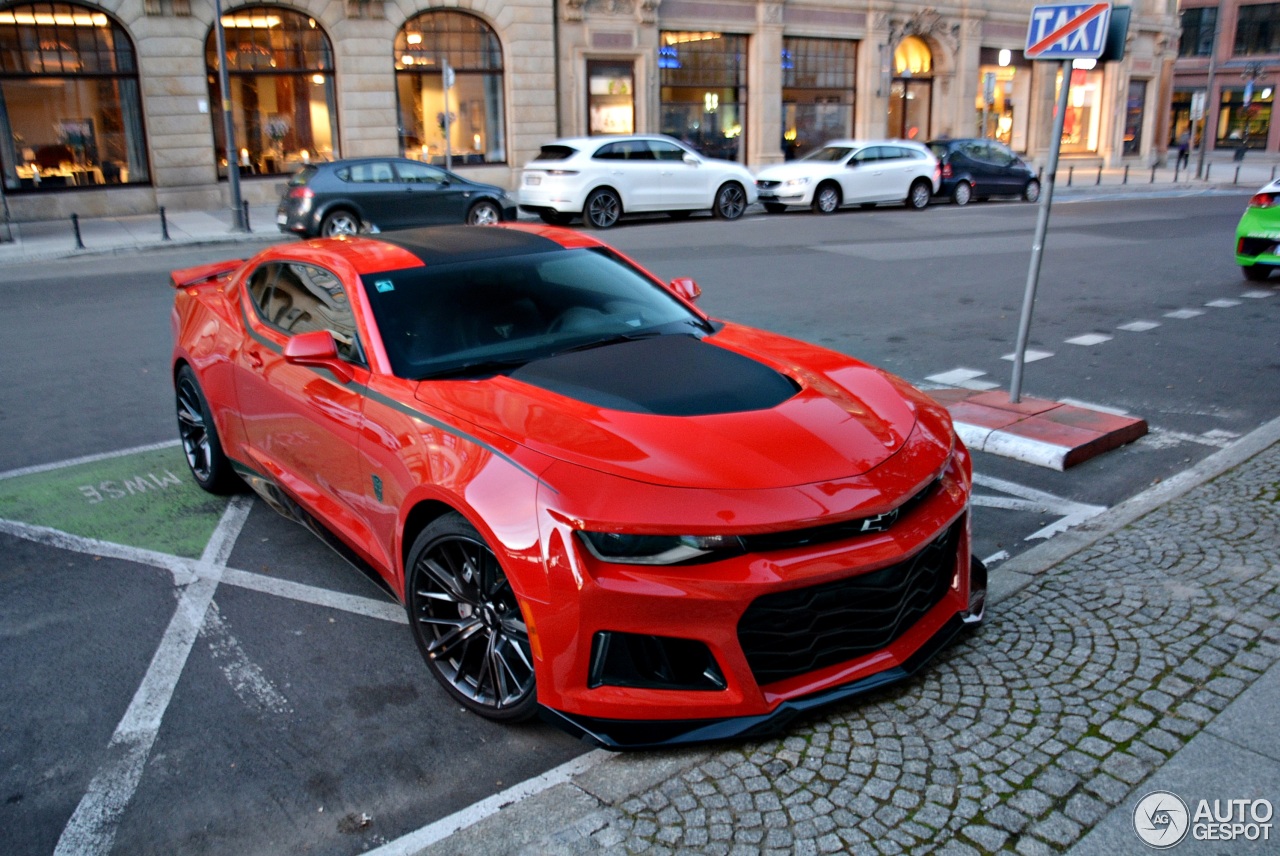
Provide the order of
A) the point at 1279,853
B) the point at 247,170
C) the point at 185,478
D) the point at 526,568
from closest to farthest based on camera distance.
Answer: the point at 1279,853
the point at 526,568
the point at 185,478
the point at 247,170

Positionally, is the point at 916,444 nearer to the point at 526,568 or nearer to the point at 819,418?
the point at 819,418

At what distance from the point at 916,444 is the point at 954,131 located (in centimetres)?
3380

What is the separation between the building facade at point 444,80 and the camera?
73.2 ft

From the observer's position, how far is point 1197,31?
63969 mm

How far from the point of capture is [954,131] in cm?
3472

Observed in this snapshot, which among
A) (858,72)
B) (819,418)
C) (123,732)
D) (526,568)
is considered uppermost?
(858,72)

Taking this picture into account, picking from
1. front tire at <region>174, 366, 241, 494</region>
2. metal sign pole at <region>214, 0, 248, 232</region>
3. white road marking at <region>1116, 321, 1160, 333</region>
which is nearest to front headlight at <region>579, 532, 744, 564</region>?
front tire at <region>174, 366, 241, 494</region>

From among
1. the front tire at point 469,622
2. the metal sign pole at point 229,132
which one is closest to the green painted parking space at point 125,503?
the front tire at point 469,622

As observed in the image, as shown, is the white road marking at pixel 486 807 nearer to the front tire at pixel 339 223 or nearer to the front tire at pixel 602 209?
the front tire at pixel 339 223

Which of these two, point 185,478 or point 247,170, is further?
point 247,170

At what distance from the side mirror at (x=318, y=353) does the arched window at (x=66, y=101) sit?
2184cm

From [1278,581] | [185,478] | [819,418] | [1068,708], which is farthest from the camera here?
[185,478]

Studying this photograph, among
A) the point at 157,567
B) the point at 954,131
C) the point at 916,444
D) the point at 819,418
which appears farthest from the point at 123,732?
the point at 954,131

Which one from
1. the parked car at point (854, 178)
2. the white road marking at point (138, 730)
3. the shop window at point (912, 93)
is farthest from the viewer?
the shop window at point (912, 93)
